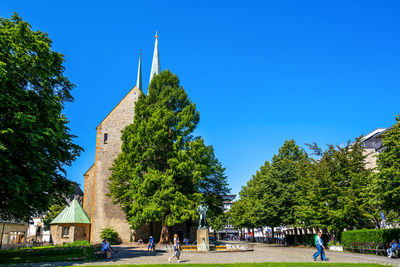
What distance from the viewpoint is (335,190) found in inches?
1157

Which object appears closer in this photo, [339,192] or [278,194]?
[339,192]

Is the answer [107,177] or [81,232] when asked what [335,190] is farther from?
[81,232]

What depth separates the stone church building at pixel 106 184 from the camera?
127ft

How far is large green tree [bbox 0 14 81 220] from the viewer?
16.8 metres

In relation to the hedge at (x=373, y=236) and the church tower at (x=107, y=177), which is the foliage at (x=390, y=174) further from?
the church tower at (x=107, y=177)

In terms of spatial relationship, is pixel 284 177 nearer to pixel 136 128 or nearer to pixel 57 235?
pixel 136 128

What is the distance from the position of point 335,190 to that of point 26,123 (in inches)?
997

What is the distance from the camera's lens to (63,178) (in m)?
21.9

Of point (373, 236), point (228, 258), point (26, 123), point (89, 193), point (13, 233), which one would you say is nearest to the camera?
point (26, 123)

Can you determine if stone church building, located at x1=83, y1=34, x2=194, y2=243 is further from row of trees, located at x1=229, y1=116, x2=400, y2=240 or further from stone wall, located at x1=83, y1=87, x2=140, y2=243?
row of trees, located at x1=229, y1=116, x2=400, y2=240

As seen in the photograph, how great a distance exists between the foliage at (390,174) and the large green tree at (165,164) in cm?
1510

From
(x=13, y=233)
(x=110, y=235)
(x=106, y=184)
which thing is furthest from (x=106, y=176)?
(x=13, y=233)

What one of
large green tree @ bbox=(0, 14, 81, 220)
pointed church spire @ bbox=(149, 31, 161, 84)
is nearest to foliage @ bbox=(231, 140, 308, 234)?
large green tree @ bbox=(0, 14, 81, 220)

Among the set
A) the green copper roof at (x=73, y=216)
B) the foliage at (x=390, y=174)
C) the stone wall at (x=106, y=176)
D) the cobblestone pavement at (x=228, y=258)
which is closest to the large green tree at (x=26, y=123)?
the cobblestone pavement at (x=228, y=258)
